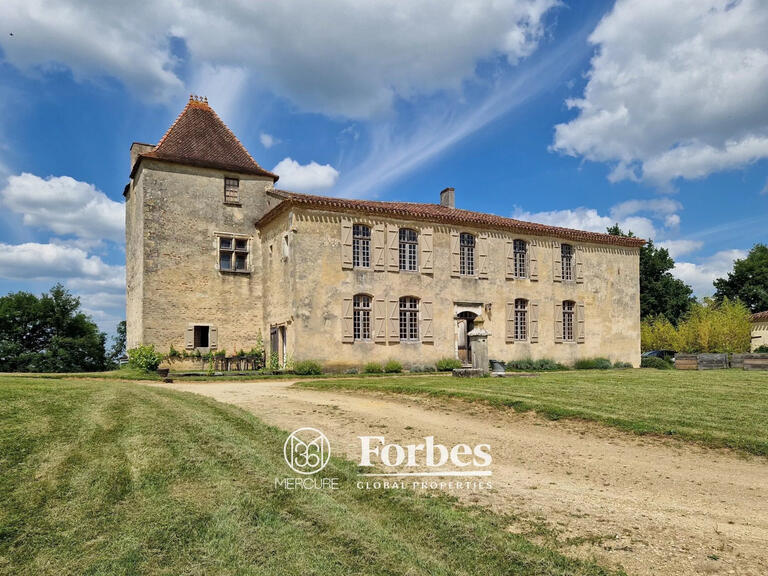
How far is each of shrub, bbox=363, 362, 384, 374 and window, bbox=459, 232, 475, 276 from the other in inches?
228

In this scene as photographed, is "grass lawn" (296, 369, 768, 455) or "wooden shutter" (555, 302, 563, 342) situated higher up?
"wooden shutter" (555, 302, 563, 342)

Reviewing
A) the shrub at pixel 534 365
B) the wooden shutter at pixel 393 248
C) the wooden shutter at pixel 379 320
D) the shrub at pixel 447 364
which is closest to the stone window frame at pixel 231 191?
the wooden shutter at pixel 393 248

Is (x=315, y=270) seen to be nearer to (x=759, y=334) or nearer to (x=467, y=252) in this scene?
(x=467, y=252)

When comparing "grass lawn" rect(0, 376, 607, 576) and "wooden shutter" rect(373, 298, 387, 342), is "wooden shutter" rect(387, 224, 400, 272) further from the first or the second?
"grass lawn" rect(0, 376, 607, 576)

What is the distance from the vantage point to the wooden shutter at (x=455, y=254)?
22719 millimetres

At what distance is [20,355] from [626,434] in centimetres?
3145

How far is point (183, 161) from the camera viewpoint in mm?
21750

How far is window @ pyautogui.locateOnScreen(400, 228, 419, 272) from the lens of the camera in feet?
72.0

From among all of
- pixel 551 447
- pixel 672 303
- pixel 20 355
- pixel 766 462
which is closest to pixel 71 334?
pixel 20 355

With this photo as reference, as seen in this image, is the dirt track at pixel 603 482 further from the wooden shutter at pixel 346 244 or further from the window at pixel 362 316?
the wooden shutter at pixel 346 244

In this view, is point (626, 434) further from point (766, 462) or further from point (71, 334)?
point (71, 334)

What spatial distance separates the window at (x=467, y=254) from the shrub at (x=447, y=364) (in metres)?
3.83

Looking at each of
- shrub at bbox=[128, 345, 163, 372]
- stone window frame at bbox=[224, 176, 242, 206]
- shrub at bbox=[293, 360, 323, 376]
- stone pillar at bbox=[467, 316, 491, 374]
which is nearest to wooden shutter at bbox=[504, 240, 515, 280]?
stone pillar at bbox=[467, 316, 491, 374]

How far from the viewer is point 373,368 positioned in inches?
799
